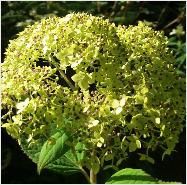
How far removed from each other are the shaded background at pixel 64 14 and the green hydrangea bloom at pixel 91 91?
54.0 inches

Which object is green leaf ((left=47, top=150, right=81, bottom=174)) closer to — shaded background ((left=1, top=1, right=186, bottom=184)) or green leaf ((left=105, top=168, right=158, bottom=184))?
green leaf ((left=105, top=168, right=158, bottom=184))

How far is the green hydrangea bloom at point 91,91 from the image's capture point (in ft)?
4.16

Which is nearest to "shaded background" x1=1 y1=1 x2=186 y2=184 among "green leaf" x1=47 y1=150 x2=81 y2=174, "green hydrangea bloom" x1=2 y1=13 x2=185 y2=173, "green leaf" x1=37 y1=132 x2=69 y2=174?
"green leaf" x1=47 y1=150 x2=81 y2=174

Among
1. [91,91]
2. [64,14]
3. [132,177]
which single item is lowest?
[132,177]

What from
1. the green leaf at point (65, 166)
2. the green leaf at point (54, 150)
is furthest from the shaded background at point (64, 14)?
the green leaf at point (54, 150)

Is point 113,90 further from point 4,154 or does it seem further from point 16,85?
point 4,154

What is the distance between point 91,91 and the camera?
135 cm

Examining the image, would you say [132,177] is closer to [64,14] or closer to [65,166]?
[65,166]

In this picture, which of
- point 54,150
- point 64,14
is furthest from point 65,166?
point 64,14

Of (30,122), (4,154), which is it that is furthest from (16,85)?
(4,154)

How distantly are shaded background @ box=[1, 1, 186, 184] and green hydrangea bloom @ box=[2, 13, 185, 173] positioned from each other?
137 centimetres

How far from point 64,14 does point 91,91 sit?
1.59 metres

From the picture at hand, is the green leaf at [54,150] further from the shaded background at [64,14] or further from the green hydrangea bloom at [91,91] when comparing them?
the shaded background at [64,14]

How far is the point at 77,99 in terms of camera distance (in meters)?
1.29
